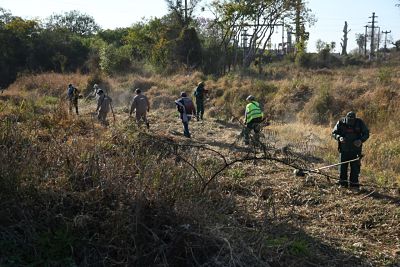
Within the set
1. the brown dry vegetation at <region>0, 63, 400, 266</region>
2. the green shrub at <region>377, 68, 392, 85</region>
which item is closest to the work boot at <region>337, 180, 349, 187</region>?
the brown dry vegetation at <region>0, 63, 400, 266</region>

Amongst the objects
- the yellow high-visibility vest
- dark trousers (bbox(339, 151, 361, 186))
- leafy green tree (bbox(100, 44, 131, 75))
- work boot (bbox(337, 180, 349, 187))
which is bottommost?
work boot (bbox(337, 180, 349, 187))

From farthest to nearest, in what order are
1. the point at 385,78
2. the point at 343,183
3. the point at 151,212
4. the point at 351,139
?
the point at 385,78 → the point at 343,183 → the point at 351,139 → the point at 151,212

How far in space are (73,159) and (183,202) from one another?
141 cm

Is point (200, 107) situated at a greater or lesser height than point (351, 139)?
lesser

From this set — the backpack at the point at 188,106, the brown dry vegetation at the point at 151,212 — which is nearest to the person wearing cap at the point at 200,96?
the backpack at the point at 188,106

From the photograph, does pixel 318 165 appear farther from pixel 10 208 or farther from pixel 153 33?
pixel 153 33

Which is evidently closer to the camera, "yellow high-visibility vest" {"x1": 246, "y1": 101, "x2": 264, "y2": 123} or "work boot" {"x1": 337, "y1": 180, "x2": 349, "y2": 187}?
"work boot" {"x1": 337, "y1": 180, "x2": 349, "y2": 187}

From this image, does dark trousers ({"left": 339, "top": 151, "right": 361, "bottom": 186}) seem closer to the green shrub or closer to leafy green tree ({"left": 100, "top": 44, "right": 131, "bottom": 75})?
the green shrub

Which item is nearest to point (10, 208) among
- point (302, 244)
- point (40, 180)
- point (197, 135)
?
point (40, 180)

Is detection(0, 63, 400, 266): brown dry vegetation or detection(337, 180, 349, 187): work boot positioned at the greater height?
detection(0, 63, 400, 266): brown dry vegetation

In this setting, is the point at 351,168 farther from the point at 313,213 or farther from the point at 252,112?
the point at 252,112

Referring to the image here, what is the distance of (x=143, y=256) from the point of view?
176 inches

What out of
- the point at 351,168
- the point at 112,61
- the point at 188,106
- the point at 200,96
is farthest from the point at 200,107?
the point at 112,61

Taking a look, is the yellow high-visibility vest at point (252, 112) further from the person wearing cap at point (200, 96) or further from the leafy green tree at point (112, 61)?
the leafy green tree at point (112, 61)
